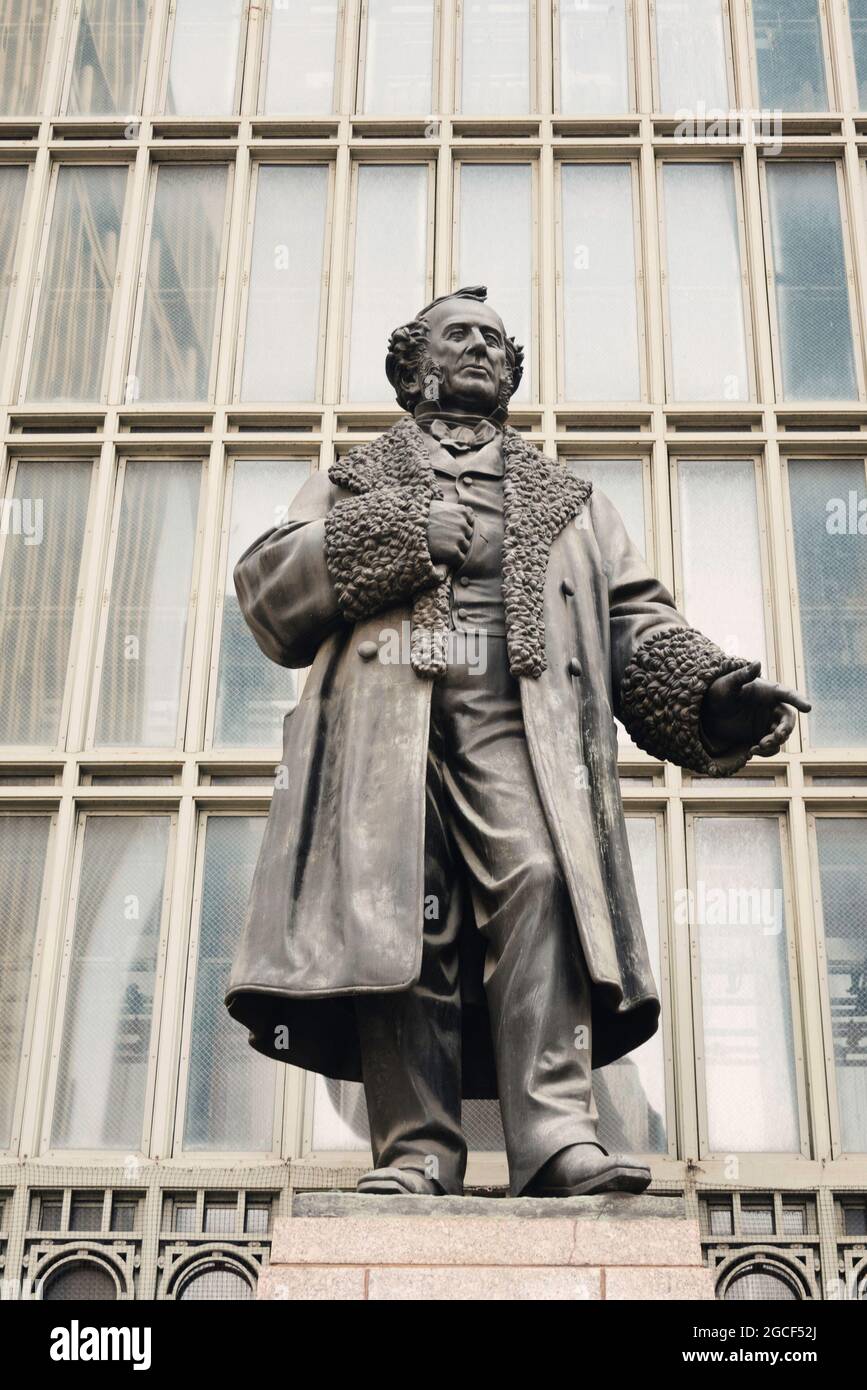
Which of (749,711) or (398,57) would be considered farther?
(398,57)

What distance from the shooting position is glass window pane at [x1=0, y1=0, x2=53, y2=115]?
10.9m

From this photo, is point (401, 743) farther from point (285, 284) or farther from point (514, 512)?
point (285, 284)

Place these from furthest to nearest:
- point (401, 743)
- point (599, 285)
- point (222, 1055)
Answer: point (599, 285)
point (222, 1055)
point (401, 743)

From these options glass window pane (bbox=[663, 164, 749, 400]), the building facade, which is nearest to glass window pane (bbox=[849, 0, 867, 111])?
the building facade

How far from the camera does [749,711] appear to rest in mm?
5566

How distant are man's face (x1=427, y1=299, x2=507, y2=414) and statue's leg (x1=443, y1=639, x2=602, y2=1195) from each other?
45.8 inches

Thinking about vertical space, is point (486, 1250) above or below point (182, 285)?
below

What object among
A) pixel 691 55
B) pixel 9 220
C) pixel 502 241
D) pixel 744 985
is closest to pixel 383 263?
pixel 502 241

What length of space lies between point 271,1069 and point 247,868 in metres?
0.96

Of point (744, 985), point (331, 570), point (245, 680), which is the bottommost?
point (331, 570)

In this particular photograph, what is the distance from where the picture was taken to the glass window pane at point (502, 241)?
1021 cm

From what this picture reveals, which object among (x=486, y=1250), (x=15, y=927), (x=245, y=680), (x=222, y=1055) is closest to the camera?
(x=486, y=1250)

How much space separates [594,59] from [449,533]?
6185 millimetres
